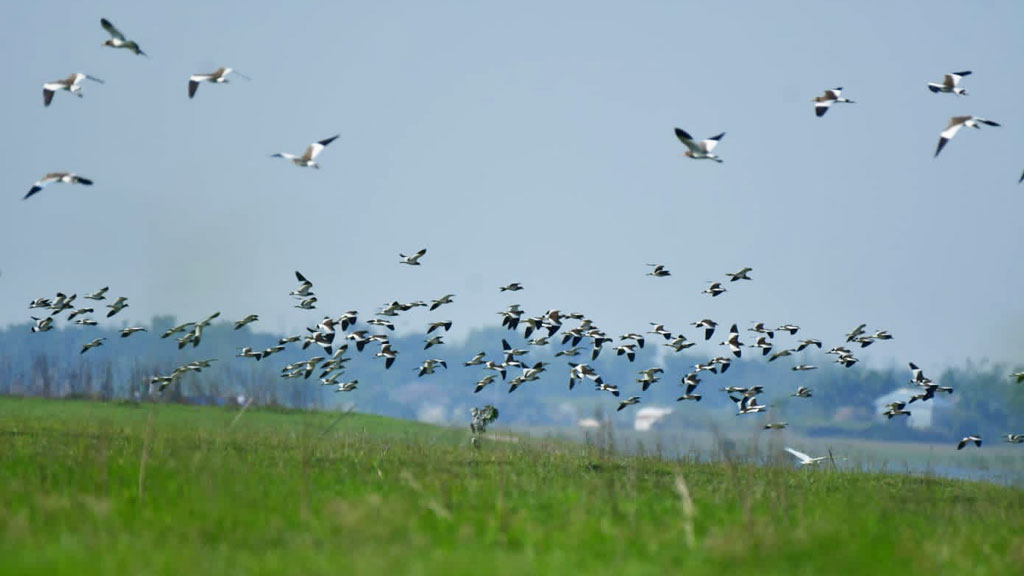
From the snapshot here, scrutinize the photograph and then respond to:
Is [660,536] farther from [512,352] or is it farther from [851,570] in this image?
[512,352]

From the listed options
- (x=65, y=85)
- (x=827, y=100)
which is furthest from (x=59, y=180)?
(x=827, y=100)

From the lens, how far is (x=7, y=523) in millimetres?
15102

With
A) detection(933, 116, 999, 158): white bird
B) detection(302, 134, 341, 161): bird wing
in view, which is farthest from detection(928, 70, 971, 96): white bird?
detection(302, 134, 341, 161): bird wing

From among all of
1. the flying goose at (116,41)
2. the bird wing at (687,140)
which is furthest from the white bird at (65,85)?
the bird wing at (687,140)

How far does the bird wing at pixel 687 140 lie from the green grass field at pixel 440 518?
23.6 ft

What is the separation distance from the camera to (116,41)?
28984 mm

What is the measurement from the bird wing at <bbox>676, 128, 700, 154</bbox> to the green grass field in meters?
7.20

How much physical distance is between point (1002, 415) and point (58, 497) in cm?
13031

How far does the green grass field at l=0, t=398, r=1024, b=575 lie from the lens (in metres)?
13.7

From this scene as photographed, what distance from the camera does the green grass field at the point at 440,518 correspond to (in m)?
13.7

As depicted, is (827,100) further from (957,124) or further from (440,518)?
(440,518)

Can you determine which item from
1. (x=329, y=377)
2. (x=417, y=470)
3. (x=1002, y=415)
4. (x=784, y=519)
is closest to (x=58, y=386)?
(x=329, y=377)

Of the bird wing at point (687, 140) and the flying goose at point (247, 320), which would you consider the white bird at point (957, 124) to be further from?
the flying goose at point (247, 320)

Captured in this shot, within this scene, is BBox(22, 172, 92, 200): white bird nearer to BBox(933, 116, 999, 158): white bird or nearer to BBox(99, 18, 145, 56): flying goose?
BBox(99, 18, 145, 56): flying goose
